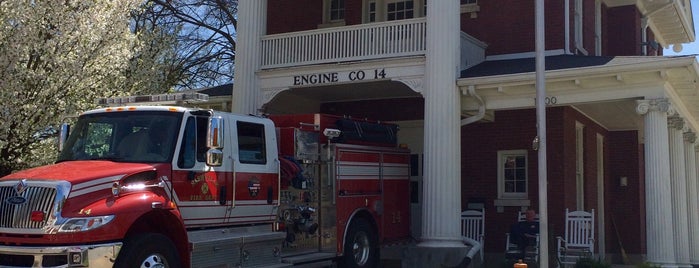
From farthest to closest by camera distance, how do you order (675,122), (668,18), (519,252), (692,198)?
(668,18), (692,198), (675,122), (519,252)

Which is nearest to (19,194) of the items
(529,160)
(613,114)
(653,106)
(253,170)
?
(253,170)

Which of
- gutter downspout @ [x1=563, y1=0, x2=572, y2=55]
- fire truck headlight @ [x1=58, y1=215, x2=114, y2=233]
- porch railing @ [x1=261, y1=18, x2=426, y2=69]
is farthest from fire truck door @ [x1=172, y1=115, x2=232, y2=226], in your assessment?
gutter downspout @ [x1=563, y1=0, x2=572, y2=55]

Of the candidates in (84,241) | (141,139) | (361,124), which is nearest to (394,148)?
(361,124)

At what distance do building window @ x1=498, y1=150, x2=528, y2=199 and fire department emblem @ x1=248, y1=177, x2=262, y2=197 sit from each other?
7.87 metres

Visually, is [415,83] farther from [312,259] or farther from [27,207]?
[27,207]

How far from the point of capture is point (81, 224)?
8203 millimetres

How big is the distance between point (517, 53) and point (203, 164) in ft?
31.5

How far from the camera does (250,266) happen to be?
34.3 ft

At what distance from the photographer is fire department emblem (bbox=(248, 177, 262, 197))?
10.6 metres

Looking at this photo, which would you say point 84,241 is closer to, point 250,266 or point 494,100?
point 250,266

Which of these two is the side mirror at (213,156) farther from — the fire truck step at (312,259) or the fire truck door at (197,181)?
the fire truck step at (312,259)

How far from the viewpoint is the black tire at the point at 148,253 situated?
8.45m

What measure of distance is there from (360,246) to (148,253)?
5.38 m

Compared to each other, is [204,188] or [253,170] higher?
[253,170]
